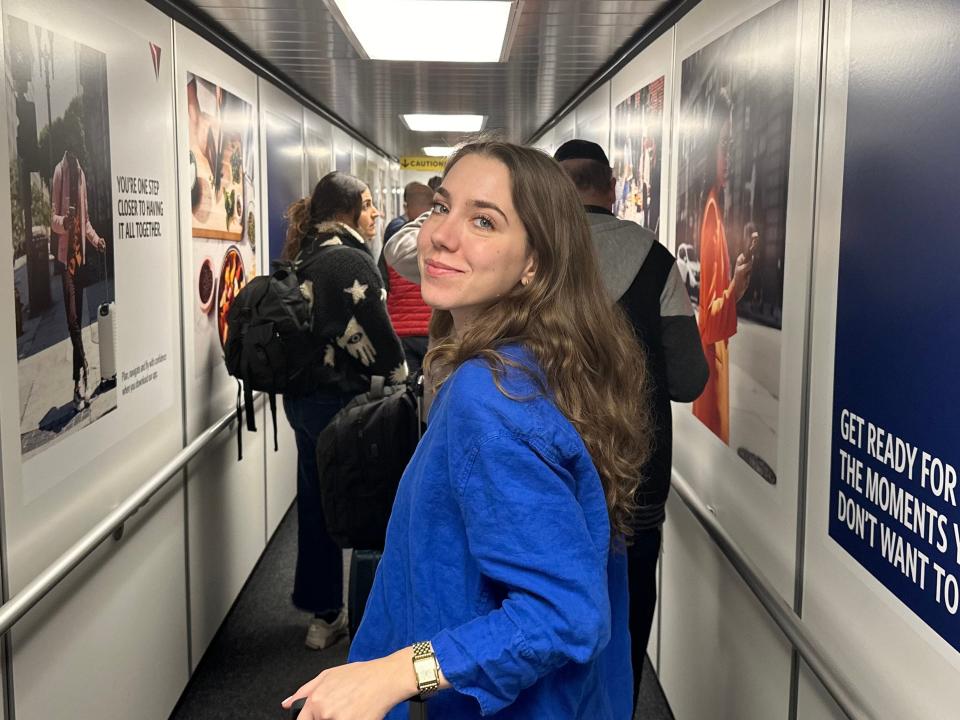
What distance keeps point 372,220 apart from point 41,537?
1740 mm

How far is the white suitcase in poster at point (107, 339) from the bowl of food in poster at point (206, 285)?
0.93 m

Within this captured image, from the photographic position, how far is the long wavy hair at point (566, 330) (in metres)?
1.26

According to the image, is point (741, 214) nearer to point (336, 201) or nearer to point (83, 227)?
point (336, 201)

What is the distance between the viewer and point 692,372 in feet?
7.55

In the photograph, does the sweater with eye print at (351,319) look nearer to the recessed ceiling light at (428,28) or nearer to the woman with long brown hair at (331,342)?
the woman with long brown hair at (331,342)

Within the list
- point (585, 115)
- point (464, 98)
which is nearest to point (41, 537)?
point (585, 115)

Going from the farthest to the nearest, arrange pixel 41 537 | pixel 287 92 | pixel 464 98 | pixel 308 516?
pixel 464 98 → pixel 287 92 → pixel 308 516 → pixel 41 537

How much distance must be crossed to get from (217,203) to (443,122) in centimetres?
465

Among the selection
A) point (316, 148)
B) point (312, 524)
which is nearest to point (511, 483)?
point (312, 524)

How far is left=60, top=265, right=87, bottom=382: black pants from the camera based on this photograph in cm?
221

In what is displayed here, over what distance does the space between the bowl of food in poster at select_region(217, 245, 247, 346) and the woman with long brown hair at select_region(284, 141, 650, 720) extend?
2.51m

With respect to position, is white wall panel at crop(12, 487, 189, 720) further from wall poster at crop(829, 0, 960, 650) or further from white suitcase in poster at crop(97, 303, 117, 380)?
wall poster at crop(829, 0, 960, 650)

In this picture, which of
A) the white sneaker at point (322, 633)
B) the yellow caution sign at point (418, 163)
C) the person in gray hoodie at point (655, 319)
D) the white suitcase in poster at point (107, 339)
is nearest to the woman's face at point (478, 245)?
the person in gray hoodie at point (655, 319)

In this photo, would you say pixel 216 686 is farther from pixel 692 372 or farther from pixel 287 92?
pixel 287 92
